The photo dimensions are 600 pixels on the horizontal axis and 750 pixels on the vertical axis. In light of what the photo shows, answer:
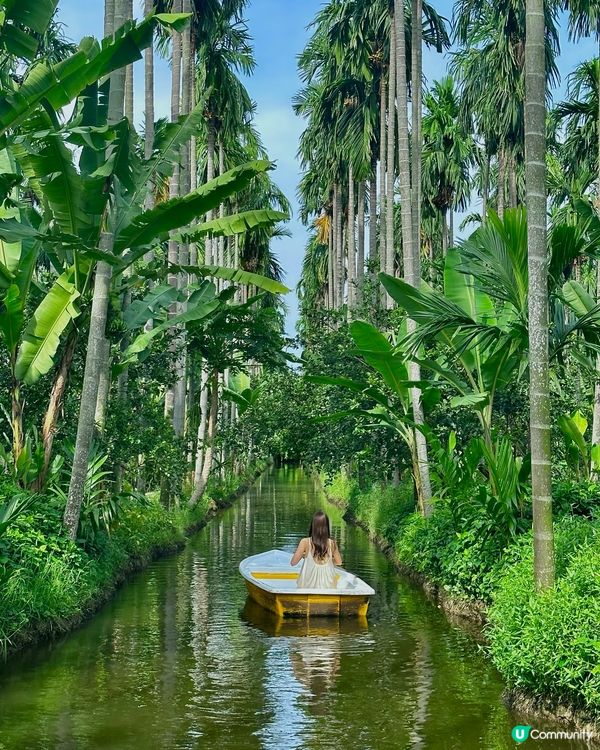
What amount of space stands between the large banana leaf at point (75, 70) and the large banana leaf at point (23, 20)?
25.3 inches

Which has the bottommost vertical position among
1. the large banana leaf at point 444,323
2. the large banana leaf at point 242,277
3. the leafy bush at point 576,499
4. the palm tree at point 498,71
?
the leafy bush at point 576,499

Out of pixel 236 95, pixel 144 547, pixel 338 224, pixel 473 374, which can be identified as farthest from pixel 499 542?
pixel 338 224

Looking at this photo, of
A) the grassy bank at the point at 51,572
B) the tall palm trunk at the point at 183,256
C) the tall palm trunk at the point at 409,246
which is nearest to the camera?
the grassy bank at the point at 51,572

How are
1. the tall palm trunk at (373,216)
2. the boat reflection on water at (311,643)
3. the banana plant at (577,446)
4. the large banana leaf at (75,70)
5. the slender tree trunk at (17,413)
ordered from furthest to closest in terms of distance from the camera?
1. the tall palm trunk at (373,216)
2. the banana plant at (577,446)
3. the slender tree trunk at (17,413)
4. the large banana leaf at (75,70)
5. the boat reflection on water at (311,643)

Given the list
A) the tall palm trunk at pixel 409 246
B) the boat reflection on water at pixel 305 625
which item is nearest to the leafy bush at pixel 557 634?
the boat reflection on water at pixel 305 625

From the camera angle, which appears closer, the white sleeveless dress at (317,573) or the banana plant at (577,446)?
the white sleeveless dress at (317,573)

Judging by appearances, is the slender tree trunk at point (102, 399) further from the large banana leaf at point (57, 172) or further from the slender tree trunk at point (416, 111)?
the slender tree trunk at point (416, 111)

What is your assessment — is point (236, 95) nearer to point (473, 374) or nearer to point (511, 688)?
point (473, 374)

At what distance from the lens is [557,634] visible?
856 centimetres

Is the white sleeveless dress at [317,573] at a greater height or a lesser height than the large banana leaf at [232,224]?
lesser

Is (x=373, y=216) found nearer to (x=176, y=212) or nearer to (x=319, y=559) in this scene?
(x=176, y=212)

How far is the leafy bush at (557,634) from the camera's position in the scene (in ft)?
26.9

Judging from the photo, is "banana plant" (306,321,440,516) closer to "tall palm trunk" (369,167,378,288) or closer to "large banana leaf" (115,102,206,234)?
"large banana leaf" (115,102,206,234)

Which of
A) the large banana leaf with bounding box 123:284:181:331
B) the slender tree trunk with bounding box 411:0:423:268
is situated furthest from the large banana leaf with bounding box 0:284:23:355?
the slender tree trunk with bounding box 411:0:423:268
